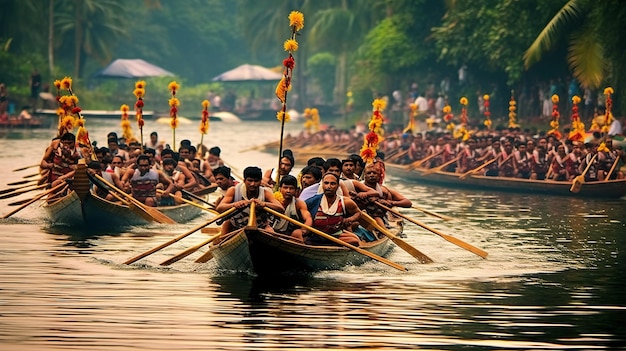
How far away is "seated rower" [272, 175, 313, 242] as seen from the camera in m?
18.0

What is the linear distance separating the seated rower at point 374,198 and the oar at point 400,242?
0.30m

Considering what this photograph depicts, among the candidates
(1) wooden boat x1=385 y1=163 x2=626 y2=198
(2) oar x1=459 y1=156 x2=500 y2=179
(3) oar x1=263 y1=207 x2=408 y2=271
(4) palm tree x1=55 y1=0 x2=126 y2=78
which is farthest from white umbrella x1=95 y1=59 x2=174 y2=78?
(3) oar x1=263 y1=207 x2=408 y2=271

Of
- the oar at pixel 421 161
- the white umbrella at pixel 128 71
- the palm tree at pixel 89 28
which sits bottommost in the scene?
the oar at pixel 421 161

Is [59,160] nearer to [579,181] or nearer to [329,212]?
[329,212]

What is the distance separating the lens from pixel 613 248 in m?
22.3

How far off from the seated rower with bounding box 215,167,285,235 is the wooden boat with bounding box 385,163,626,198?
14.2m

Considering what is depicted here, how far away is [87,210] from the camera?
23047mm

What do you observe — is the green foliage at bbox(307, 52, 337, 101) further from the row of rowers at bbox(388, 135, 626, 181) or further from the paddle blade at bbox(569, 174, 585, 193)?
the paddle blade at bbox(569, 174, 585, 193)

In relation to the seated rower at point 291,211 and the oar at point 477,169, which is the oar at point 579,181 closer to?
the oar at point 477,169

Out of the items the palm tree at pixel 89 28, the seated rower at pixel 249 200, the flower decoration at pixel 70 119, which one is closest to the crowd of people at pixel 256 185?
the seated rower at pixel 249 200

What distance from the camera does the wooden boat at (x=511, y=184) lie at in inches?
1202

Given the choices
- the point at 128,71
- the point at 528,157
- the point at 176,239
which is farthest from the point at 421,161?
the point at 128,71

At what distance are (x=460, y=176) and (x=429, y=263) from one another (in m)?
14.7

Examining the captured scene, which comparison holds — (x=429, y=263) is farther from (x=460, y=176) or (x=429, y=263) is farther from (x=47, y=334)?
(x=460, y=176)
